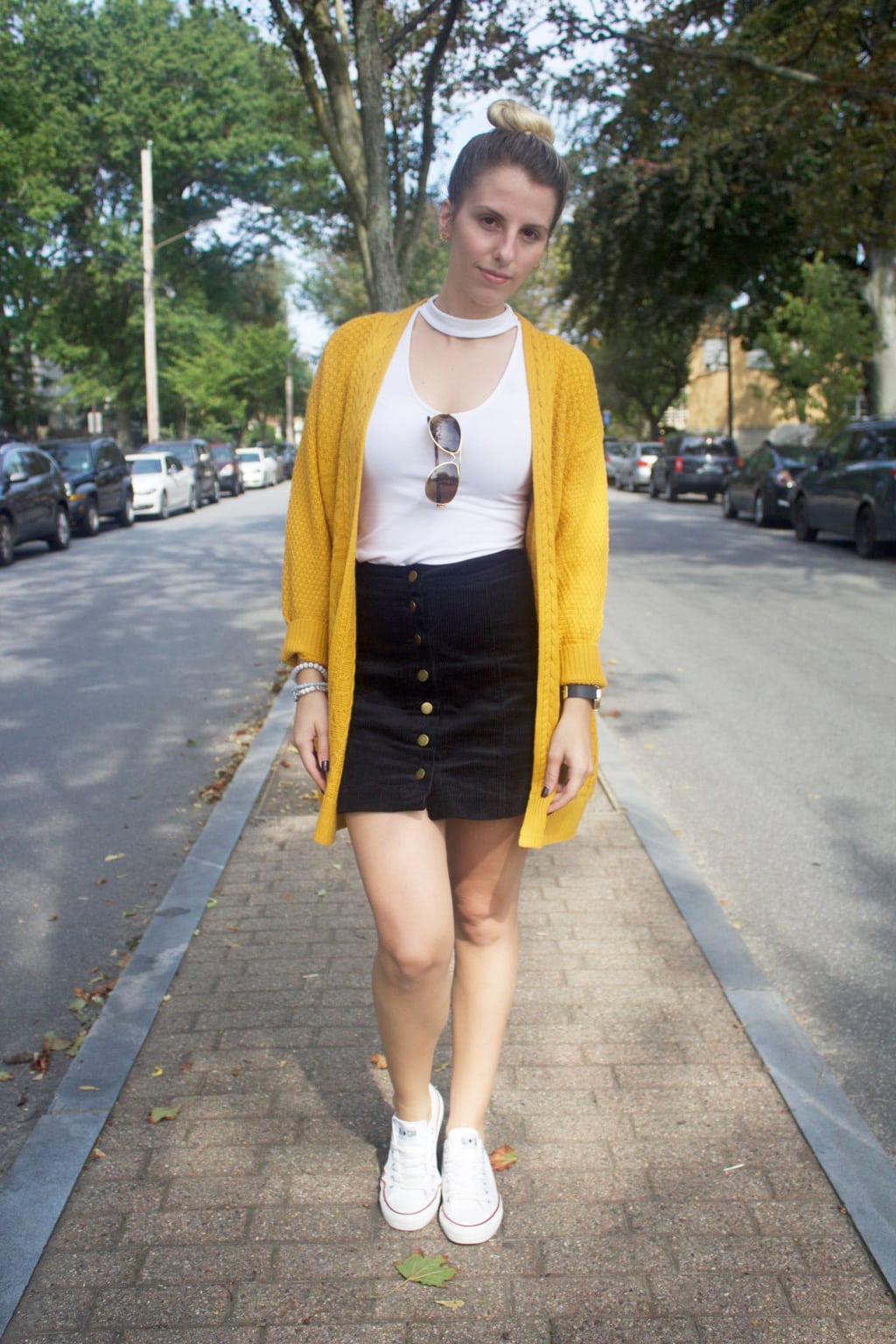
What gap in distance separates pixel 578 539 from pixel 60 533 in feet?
63.4

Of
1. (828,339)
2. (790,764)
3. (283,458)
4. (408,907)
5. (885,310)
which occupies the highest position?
(885,310)

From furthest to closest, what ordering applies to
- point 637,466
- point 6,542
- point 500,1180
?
point 637,466
point 6,542
point 500,1180

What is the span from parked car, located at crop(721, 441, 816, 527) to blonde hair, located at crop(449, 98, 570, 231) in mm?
19764

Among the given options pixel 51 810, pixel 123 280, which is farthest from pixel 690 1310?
pixel 123 280

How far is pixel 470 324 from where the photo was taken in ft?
8.26

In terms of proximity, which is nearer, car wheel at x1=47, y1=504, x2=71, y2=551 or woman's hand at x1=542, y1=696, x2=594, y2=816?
woman's hand at x1=542, y1=696, x2=594, y2=816

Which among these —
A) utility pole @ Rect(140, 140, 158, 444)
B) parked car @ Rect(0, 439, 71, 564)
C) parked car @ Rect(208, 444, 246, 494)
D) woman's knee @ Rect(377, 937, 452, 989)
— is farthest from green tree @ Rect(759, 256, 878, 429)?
woman's knee @ Rect(377, 937, 452, 989)

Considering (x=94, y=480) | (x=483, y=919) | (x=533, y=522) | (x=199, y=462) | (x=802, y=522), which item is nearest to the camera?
(x=533, y=522)

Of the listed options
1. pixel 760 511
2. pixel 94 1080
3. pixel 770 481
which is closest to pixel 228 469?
pixel 760 511

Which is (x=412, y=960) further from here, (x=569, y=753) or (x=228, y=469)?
(x=228, y=469)

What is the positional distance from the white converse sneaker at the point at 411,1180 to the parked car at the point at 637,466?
3743cm

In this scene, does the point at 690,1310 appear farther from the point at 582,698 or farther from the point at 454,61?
the point at 454,61

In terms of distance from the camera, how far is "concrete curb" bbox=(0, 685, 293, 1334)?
2.69 meters

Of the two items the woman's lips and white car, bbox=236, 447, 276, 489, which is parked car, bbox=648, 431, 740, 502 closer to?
white car, bbox=236, 447, 276, 489
